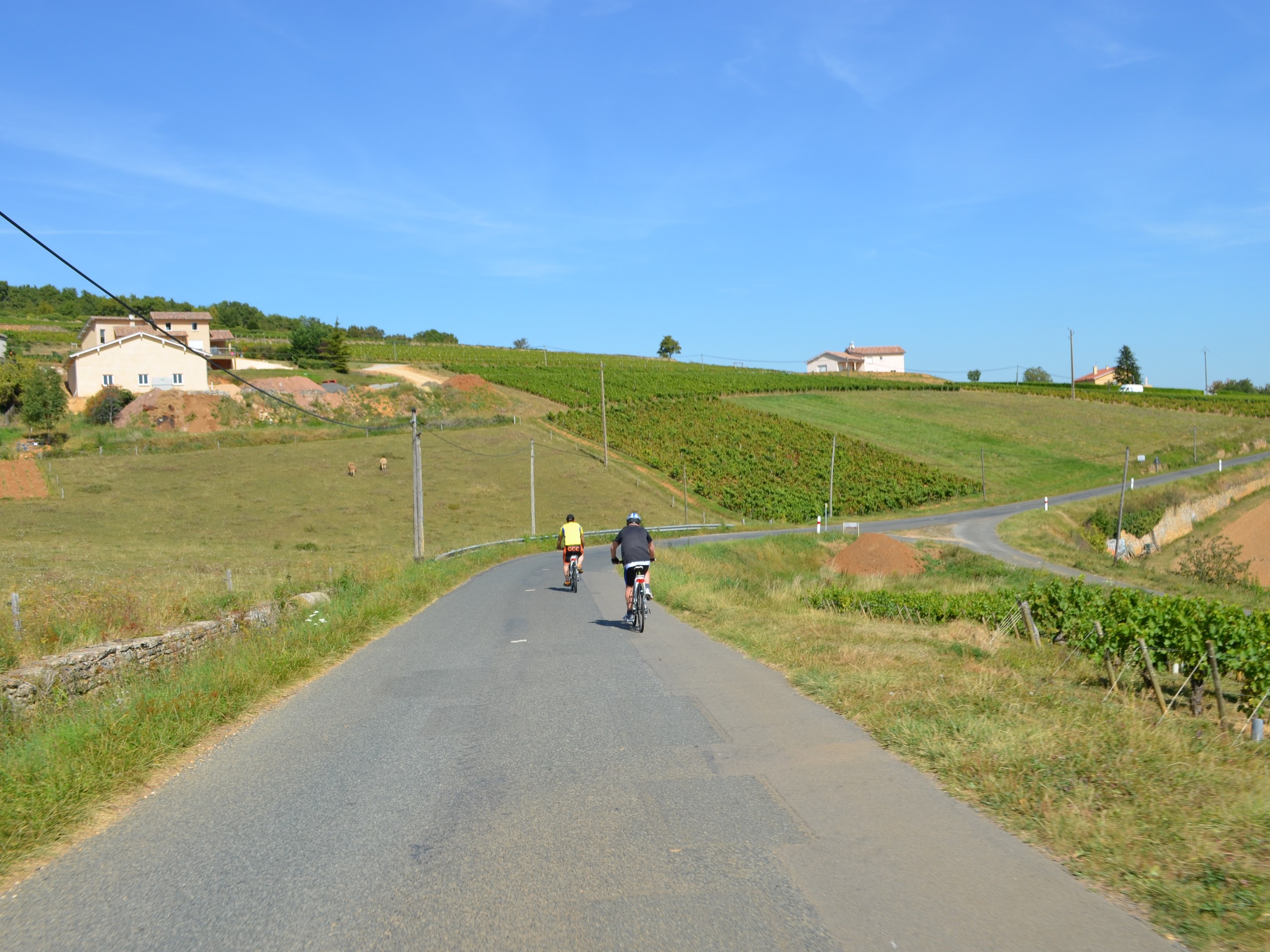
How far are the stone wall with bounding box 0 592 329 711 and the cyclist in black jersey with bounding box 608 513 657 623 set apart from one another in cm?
585

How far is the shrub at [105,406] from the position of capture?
6900 centimetres

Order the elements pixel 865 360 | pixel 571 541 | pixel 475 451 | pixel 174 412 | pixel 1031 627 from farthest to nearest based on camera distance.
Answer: pixel 865 360 < pixel 475 451 < pixel 174 412 < pixel 571 541 < pixel 1031 627

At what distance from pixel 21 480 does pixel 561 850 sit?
5435cm

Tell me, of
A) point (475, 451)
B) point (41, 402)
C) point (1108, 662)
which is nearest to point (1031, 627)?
point (1108, 662)

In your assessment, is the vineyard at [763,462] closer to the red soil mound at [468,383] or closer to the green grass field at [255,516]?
the green grass field at [255,516]

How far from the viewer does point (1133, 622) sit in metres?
14.0

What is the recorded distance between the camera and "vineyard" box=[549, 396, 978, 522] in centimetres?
6844

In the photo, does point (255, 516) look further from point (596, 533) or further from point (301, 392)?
point (301, 392)

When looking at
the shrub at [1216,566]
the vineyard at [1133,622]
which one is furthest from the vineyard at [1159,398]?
the vineyard at [1133,622]

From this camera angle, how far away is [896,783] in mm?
6043

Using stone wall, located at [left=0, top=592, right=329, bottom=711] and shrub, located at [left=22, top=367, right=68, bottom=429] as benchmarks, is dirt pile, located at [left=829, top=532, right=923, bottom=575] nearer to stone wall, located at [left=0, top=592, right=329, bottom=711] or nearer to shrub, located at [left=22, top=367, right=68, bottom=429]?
stone wall, located at [left=0, top=592, right=329, bottom=711]

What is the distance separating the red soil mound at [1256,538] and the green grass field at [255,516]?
31049mm

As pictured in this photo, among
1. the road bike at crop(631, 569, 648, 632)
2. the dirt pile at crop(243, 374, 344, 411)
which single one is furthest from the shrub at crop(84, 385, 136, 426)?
the road bike at crop(631, 569, 648, 632)

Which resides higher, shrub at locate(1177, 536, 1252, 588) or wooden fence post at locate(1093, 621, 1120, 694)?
wooden fence post at locate(1093, 621, 1120, 694)
